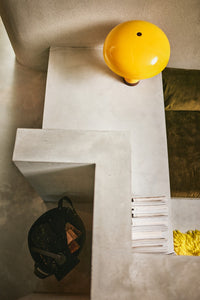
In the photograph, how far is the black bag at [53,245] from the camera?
1748 millimetres

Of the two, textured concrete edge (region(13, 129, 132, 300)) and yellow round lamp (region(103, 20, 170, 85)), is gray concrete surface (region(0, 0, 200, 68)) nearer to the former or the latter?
yellow round lamp (region(103, 20, 170, 85))

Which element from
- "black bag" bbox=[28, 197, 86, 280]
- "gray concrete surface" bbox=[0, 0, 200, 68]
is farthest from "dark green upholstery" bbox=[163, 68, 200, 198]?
"black bag" bbox=[28, 197, 86, 280]

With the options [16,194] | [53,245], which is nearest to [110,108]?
[53,245]

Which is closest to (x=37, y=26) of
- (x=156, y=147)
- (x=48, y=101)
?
(x=48, y=101)

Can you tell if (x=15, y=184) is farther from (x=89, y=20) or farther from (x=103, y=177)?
(x=89, y=20)

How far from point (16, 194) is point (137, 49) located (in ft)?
5.78

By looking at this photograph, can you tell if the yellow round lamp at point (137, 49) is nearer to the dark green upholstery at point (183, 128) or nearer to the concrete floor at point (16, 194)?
the dark green upholstery at point (183, 128)

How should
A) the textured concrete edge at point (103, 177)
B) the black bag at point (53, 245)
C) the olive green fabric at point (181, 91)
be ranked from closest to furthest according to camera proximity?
the textured concrete edge at point (103, 177)
the black bag at point (53, 245)
the olive green fabric at point (181, 91)

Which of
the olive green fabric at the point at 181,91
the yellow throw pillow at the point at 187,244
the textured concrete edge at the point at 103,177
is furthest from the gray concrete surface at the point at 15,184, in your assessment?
the olive green fabric at the point at 181,91

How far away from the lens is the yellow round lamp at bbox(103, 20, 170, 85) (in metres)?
1.51

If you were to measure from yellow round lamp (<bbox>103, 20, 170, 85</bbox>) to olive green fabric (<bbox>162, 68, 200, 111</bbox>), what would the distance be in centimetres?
46

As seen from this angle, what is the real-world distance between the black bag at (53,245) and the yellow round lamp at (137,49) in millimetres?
1249

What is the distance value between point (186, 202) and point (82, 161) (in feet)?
3.74

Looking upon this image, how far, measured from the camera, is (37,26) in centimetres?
191
